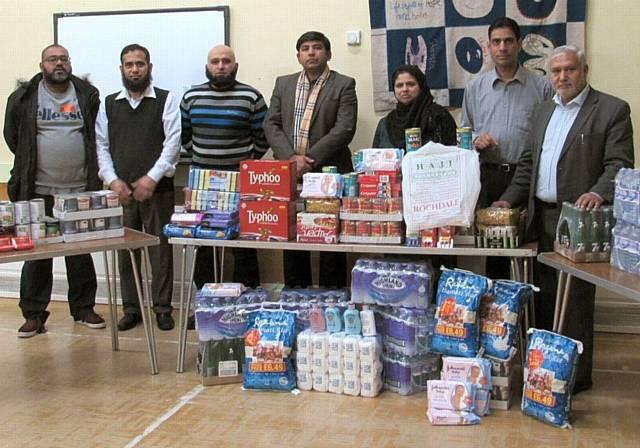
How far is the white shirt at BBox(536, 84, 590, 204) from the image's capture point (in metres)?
3.76

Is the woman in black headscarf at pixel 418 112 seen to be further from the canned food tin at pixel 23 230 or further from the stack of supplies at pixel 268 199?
the canned food tin at pixel 23 230

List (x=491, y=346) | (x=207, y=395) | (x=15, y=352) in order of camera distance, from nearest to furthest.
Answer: (x=491, y=346)
(x=207, y=395)
(x=15, y=352)

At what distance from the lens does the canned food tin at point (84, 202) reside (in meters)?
4.00

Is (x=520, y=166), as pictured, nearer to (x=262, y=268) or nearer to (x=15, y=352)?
(x=262, y=268)

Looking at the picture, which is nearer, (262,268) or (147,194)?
(147,194)

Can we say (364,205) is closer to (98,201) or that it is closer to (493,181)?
(493,181)

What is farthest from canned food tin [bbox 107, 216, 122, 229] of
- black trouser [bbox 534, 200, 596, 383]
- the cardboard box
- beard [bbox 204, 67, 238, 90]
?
black trouser [bbox 534, 200, 596, 383]

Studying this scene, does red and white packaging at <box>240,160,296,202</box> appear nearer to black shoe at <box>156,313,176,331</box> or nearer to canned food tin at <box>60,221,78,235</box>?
canned food tin at <box>60,221,78,235</box>

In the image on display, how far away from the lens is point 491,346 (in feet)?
11.9

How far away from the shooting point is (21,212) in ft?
12.7

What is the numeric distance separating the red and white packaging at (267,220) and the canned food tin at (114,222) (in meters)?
0.65

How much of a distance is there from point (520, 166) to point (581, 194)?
0.42 m

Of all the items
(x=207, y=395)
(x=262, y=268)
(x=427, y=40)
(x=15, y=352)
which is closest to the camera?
(x=207, y=395)

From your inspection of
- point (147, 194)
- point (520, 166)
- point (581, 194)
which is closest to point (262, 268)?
point (147, 194)
